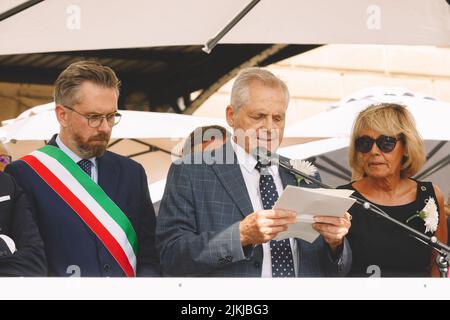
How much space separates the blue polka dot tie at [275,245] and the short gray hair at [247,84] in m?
0.25

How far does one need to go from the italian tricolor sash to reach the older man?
0.55 feet

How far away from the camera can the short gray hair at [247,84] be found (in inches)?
145

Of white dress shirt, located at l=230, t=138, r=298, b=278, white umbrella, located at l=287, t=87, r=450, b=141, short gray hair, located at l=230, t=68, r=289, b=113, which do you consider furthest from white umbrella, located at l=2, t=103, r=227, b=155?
white dress shirt, located at l=230, t=138, r=298, b=278

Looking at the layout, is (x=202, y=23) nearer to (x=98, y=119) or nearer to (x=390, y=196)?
(x=98, y=119)

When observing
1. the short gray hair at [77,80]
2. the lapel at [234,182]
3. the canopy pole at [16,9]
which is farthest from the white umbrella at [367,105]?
the canopy pole at [16,9]

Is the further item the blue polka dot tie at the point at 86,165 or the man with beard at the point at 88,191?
the blue polka dot tie at the point at 86,165

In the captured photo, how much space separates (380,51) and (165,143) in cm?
130

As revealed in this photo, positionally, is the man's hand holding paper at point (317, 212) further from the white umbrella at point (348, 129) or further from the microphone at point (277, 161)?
the white umbrella at point (348, 129)

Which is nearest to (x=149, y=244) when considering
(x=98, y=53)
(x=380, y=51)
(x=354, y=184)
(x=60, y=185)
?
(x=60, y=185)

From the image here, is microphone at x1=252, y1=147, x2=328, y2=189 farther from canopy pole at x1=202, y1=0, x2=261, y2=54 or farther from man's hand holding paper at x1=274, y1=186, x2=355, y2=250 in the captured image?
canopy pole at x1=202, y1=0, x2=261, y2=54

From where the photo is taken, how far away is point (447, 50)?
184 inches

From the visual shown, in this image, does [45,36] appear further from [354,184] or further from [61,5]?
[354,184]

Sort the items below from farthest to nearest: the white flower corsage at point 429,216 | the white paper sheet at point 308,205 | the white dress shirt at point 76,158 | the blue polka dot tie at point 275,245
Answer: the white flower corsage at point 429,216 → the white dress shirt at point 76,158 → the blue polka dot tie at point 275,245 → the white paper sheet at point 308,205

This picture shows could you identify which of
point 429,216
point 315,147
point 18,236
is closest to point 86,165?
point 18,236
